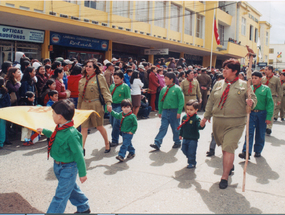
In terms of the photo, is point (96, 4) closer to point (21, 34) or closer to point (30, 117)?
point (21, 34)

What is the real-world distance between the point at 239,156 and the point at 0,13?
10496 mm

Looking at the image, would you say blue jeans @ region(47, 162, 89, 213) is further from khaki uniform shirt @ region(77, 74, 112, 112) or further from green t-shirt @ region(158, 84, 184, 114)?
green t-shirt @ region(158, 84, 184, 114)

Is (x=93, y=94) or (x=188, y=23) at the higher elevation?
(x=188, y=23)

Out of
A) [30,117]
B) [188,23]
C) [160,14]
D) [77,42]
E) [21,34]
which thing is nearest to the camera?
[30,117]

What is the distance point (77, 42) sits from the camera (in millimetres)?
16375

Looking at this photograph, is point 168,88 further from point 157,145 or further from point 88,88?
point 88,88

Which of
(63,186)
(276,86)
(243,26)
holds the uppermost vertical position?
(243,26)

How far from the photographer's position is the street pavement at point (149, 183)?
3752 millimetres

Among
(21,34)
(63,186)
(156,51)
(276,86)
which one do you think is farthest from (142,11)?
(63,186)

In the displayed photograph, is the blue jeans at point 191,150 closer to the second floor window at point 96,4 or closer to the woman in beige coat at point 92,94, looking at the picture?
the woman in beige coat at point 92,94

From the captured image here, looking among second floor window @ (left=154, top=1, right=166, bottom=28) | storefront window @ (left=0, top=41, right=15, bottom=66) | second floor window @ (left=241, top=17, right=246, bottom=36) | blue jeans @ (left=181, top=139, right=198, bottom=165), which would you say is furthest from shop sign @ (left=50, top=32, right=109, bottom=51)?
second floor window @ (left=241, top=17, right=246, bottom=36)

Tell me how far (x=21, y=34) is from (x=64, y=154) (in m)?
12.4

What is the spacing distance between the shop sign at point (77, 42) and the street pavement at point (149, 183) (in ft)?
32.2

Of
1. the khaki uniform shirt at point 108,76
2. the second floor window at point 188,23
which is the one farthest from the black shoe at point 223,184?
the second floor window at point 188,23
